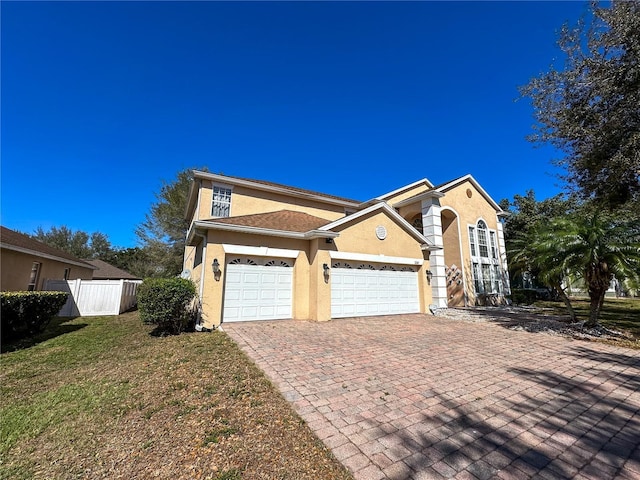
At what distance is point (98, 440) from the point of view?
10.5 feet

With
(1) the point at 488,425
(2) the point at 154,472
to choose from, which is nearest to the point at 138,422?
(2) the point at 154,472

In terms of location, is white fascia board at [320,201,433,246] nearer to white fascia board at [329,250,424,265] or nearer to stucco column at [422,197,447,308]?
stucco column at [422,197,447,308]

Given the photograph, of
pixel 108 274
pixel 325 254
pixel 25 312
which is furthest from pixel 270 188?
pixel 108 274

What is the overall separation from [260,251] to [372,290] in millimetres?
5383

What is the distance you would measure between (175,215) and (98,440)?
24.2 m

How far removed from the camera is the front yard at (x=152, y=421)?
269 cm

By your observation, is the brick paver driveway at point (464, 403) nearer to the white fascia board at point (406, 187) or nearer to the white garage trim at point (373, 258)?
the white garage trim at point (373, 258)

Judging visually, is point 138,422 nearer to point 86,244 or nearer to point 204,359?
point 204,359

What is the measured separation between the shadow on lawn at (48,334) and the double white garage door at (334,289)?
5.45 metres

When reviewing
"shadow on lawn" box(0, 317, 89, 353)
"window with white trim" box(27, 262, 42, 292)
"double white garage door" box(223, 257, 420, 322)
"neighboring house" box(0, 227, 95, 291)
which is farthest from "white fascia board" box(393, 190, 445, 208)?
"window with white trim" box(27, 262, 42, 292)

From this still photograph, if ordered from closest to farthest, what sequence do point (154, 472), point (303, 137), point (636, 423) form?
point (154, 472) → point (636, 423) → point (303, 137)

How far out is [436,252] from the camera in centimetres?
1421

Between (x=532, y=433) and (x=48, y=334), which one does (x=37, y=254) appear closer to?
(x=48, y=334)

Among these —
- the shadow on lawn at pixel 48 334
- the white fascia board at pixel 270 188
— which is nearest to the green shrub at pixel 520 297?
the white fascia board at pixel 270 188
